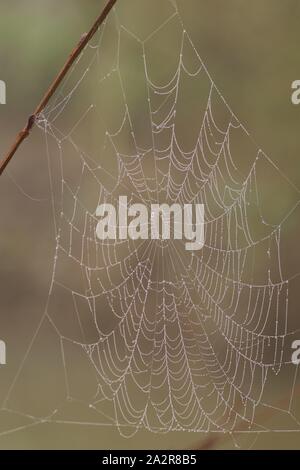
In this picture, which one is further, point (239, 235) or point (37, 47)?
point (37, 47)

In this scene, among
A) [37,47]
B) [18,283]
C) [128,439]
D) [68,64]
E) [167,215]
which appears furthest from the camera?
[18,283]

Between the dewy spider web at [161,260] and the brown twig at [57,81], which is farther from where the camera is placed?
the dewy spider web at [161,260]

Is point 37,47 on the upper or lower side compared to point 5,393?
upper

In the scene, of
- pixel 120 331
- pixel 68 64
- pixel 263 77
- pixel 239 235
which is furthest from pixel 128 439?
pixel 68 64

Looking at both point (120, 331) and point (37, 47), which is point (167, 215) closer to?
point (120, 331)

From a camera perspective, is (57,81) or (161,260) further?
(161,260)

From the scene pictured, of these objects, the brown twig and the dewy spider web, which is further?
the dewy spider web
